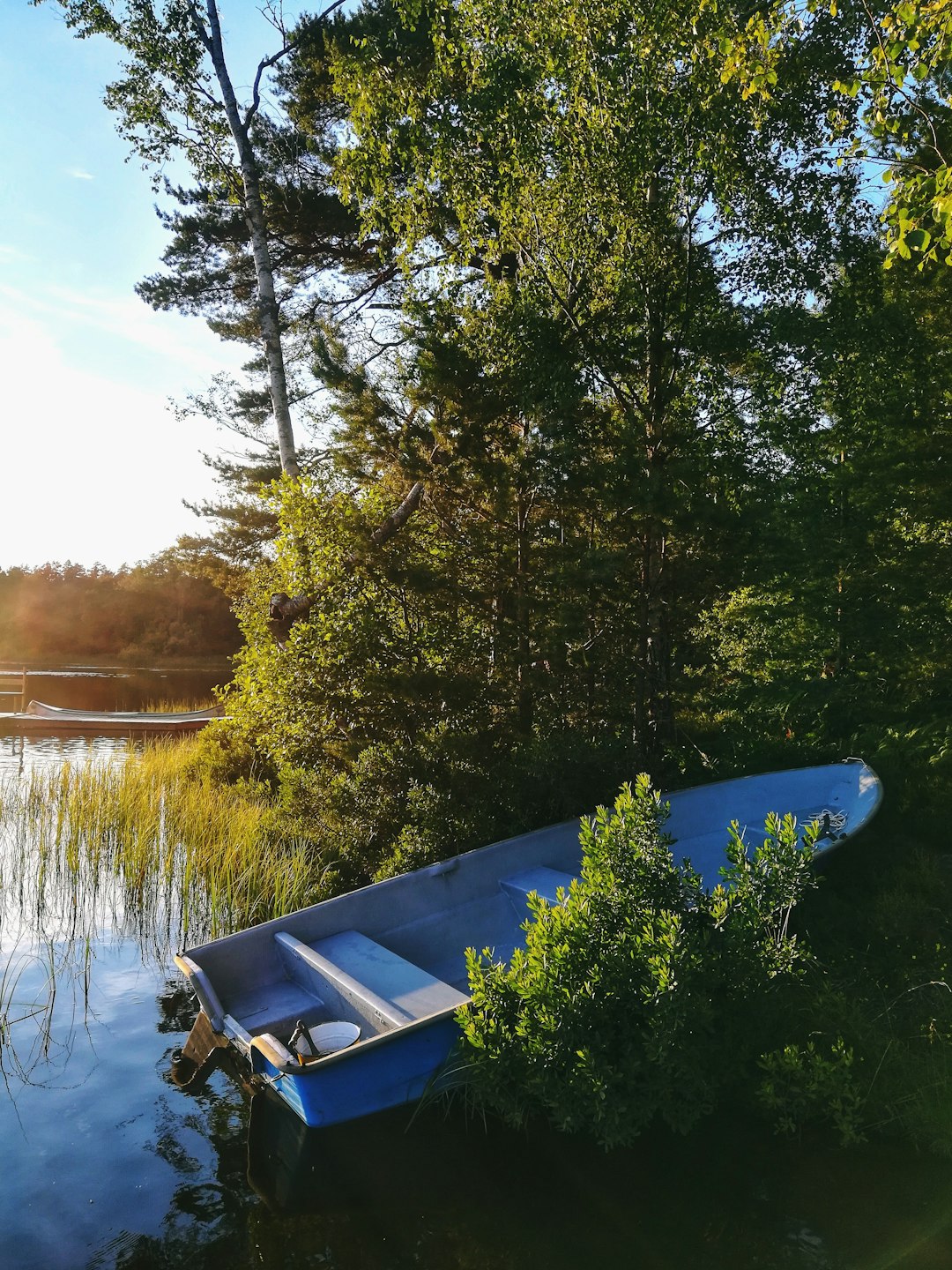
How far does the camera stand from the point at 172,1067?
4.84 m

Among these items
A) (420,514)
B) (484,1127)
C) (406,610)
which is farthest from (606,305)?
(484,1127)

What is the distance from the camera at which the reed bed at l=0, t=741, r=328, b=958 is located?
6777 millimetres

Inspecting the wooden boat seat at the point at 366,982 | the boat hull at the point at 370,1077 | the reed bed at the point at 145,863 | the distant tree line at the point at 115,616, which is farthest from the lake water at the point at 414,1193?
the distant tree line at the point at 115,616

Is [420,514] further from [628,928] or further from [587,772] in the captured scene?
[628,928]

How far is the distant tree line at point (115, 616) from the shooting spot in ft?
126

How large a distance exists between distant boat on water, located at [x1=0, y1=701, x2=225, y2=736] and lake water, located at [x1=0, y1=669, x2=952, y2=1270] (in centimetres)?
1225

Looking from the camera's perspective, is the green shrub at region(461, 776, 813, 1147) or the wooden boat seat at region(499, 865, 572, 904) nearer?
the green shrub at region(461, 776, 813, 1147)

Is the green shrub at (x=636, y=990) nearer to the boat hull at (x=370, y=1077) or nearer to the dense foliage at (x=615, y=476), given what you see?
the boat hull at (x=370, y=1077)

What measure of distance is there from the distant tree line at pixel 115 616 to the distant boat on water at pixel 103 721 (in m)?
20.5

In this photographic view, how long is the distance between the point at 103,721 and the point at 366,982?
14.0 meters

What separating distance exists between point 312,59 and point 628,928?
530 inches

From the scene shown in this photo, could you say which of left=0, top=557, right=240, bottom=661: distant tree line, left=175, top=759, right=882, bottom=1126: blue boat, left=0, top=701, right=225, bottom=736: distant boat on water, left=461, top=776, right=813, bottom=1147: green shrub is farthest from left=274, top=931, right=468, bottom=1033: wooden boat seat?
left=0, top=557, right=240, bottom=661: distant tree line

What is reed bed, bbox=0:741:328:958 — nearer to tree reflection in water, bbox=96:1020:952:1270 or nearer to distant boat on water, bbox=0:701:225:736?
tree reflection in water, bbox=96:1020:952:1270

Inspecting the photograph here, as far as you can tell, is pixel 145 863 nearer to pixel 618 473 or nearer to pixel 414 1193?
pixel 414 1193
